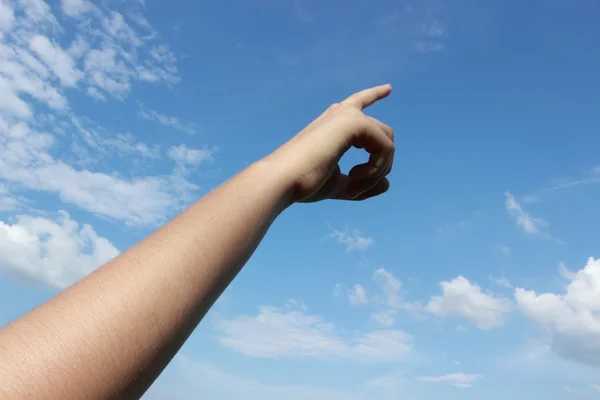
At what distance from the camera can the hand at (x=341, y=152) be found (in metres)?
2.88

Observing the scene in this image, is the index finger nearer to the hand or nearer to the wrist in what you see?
the hand

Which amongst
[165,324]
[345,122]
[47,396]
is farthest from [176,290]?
[345,122]

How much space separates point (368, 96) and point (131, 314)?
Answer: 9.75 ft

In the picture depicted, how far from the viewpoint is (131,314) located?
5.81 ft

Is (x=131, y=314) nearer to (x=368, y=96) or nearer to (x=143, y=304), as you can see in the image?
(x=143, y=304)

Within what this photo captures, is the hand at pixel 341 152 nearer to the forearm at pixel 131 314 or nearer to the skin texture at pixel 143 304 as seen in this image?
the skin texture at pixel 143 304

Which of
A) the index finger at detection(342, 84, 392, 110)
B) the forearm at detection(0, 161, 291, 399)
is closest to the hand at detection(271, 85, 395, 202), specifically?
the index finger at detection(342, 84, 392, 110)

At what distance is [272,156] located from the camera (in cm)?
282

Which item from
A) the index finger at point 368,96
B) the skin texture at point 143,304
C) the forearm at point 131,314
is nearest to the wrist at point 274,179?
the skin texture at point 143,304

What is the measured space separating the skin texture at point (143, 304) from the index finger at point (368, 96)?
1386mm

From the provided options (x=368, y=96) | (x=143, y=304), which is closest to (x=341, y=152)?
(x=368, y=96)

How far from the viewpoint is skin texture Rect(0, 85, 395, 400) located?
62.0 inches

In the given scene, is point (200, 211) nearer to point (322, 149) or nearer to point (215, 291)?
point (215, 291)

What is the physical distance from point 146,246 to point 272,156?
1.02 metres
